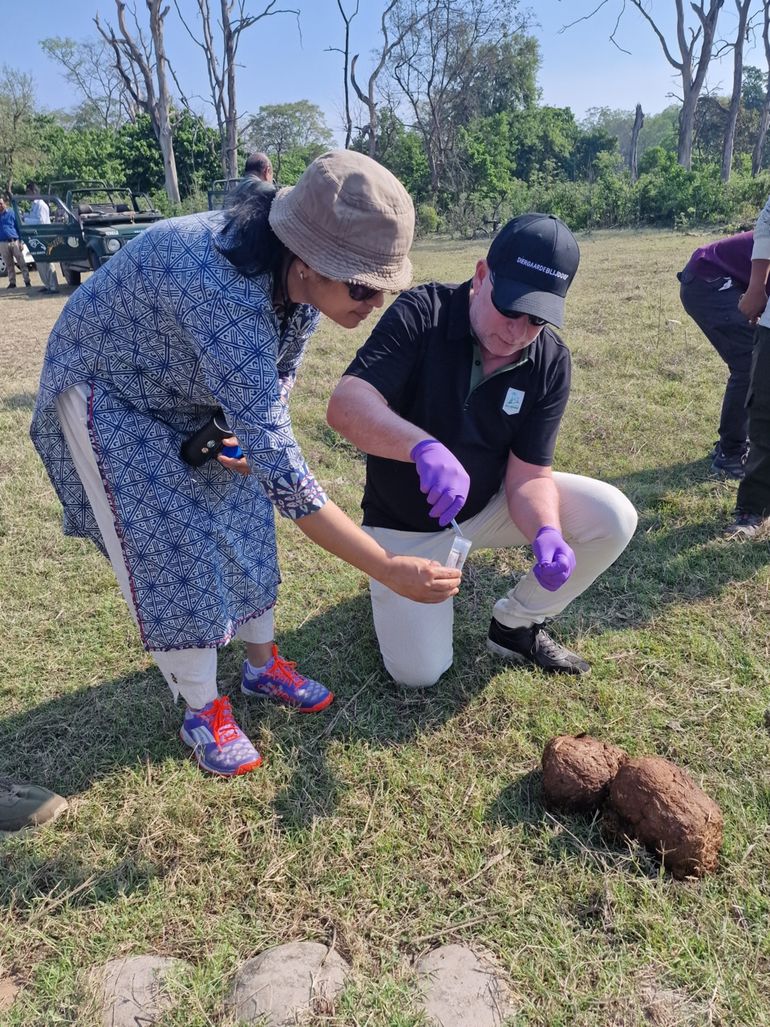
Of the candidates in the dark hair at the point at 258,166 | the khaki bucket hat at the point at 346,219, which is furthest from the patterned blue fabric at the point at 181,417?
the dark hair at the point at 258,166

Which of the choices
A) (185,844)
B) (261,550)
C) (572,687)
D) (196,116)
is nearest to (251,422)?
(261,550)

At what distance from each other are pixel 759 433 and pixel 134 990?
2.98 metres

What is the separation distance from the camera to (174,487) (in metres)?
1.85

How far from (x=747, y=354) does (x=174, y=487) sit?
328 centimetres

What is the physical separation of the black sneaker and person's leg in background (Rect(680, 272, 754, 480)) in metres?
1.96

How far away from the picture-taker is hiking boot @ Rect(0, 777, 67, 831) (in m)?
1.93

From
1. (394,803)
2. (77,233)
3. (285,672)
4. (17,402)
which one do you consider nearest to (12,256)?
(77,233)

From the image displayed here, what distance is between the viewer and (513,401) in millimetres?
2234

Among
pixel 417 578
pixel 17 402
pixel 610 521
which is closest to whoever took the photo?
pixel 417 578

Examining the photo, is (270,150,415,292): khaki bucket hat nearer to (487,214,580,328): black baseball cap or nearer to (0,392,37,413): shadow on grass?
(487,214,580,328): black baseball cap

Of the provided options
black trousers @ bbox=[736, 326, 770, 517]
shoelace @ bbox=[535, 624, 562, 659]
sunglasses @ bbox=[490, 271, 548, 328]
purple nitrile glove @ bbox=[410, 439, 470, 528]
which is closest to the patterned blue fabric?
purple nitrile glove @ bbox=[410, 439, 470, 528]

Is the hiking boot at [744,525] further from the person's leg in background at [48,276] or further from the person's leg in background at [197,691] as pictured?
the person's leg in background at [48,276]

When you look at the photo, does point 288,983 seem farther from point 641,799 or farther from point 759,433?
point 759,433

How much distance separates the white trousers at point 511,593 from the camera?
237 cm
